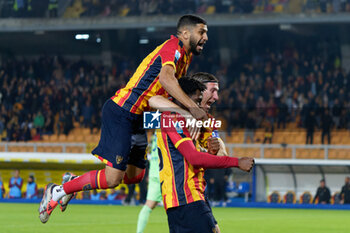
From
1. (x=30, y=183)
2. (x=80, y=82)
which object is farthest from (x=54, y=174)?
(x=80, y=82)

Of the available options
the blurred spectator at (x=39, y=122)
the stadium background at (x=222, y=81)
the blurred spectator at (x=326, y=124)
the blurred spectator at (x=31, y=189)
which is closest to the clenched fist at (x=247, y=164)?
the stadium background at (x=222, y=81)

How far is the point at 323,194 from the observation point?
79.8 ft

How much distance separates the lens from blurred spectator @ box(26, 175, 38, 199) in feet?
88.1

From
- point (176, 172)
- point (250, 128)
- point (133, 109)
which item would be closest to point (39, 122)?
point (250, 128)

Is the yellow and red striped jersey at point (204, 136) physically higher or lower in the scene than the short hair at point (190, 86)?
lower

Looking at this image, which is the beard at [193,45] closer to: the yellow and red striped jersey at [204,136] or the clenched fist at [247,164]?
the yellow and red striped jersey at [204,136]

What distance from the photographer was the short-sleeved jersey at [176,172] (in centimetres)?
503

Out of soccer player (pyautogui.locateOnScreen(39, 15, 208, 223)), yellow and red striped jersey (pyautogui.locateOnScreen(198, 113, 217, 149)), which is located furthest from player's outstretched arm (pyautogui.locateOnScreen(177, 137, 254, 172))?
soccer player (pyautogui.locateOnScreen(39, 15, 208, 223))

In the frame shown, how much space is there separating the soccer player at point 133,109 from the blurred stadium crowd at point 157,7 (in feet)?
75.8

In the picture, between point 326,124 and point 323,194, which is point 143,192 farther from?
point 326,124

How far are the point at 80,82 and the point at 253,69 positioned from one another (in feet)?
25.2

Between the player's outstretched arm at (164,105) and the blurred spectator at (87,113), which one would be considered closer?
the player's outstretched arm at (164,105)

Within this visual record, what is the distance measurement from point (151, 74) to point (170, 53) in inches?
12.8

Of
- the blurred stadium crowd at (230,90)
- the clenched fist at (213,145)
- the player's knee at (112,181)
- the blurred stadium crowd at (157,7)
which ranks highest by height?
the blurred stadium crowd at (157,7)
